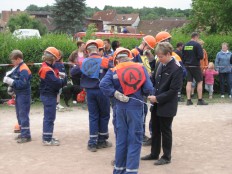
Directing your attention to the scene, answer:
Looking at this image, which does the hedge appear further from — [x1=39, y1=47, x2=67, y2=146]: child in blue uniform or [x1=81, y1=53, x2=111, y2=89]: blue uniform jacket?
[x1=81, y1=53, x2=111, y2=89]: blue uniform jacket

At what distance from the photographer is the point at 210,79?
557 inches

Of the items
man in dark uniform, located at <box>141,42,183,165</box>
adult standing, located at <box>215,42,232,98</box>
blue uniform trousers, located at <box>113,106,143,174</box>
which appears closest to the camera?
blue uniform trousers, located at <box>113,106,143,174</box>

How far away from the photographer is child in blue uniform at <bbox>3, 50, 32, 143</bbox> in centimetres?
802

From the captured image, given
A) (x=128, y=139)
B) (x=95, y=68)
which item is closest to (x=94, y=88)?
(x=95, y=68)

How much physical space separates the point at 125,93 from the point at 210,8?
81.0 feet

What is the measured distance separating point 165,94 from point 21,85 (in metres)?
2.86

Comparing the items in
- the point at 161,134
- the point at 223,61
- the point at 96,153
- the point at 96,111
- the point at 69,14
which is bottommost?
the point at 96,153

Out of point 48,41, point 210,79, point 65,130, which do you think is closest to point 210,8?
point 210,79

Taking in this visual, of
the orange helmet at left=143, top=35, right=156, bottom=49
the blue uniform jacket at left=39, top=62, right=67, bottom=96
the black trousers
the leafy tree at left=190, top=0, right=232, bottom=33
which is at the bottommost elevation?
the black trousers

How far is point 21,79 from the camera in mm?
8008

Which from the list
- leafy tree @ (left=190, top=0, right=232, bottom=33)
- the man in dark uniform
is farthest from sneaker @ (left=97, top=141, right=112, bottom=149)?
leafy tree @ (left=190, top=0, right=232, bottom=33)

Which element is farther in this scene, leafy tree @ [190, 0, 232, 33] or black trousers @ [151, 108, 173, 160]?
leafy tree @ [190, 0, 232, 33]

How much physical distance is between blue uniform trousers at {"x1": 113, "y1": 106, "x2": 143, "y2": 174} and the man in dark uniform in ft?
2.05

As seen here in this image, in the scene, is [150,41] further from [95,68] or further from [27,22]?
[27,22]
